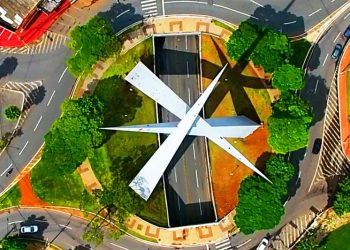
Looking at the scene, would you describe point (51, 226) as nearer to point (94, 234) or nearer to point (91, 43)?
point (94, 234)

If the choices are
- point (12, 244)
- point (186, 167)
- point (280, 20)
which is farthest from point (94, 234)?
point (280, 20)

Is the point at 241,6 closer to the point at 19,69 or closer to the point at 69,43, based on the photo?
the point at 69,43

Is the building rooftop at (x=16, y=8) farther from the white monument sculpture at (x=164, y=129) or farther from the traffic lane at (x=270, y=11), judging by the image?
the traffic lane at (x=270, y=11)

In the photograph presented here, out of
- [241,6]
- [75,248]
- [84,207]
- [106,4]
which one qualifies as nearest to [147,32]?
[106,4]

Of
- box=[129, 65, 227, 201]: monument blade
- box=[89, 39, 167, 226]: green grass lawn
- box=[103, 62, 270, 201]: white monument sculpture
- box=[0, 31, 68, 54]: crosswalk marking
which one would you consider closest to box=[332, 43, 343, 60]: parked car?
box=[103, 62, 270, 201]: white monument sculpture

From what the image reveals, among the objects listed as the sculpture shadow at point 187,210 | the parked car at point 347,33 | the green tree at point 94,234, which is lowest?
the green tree at point 94,234

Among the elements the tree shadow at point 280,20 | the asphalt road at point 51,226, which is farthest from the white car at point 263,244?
the tree shadow at point 280,20

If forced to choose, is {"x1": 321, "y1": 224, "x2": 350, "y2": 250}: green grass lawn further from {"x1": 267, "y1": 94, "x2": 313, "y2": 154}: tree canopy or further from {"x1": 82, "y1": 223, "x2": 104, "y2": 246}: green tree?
{"x1": 82, "y1": 223, "x2": 104, "y2": 246}: green tree
